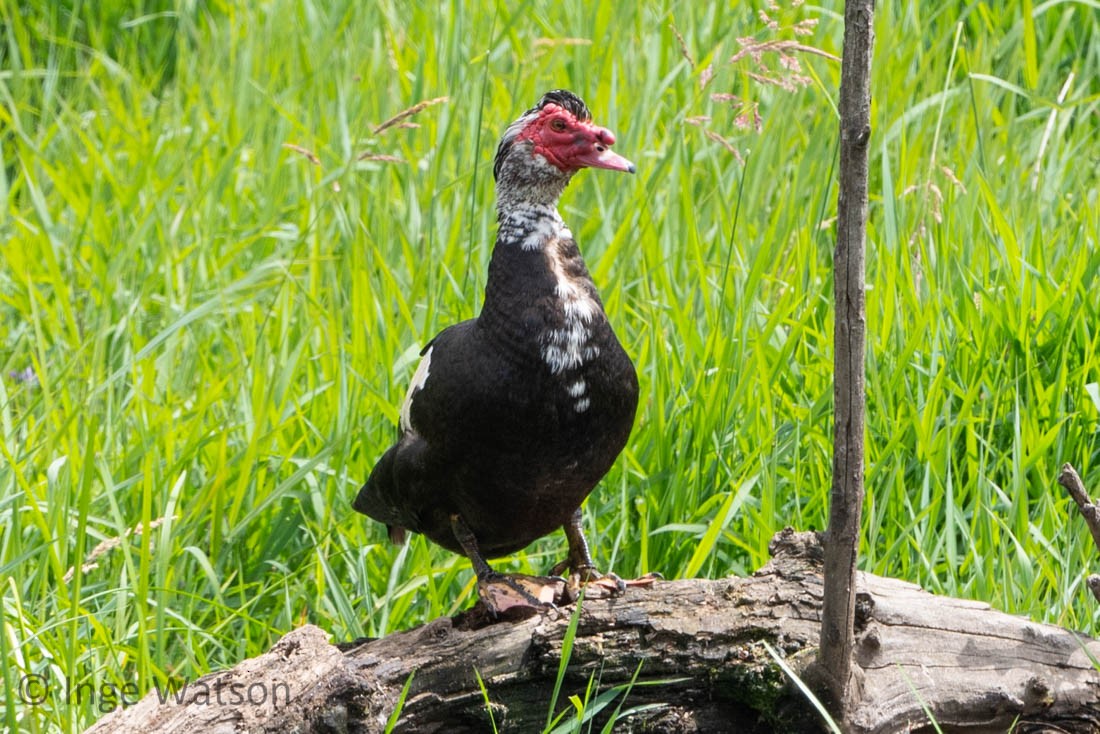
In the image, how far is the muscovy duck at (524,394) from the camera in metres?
3.01

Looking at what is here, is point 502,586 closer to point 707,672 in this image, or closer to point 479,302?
point 707,672

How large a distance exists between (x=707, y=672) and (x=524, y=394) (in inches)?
27.7

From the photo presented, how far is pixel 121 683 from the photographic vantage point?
324cm

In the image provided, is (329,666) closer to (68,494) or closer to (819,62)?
(68,494)

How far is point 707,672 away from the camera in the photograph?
278cm

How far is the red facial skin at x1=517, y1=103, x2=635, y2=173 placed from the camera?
3260 millimetres

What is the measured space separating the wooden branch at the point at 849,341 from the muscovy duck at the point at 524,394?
0.73 m

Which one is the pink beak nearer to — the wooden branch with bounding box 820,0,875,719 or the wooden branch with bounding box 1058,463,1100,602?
the wooden branch with bounding box 820,0,875,719

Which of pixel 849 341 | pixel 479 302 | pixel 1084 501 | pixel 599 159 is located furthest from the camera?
pixel 479 302

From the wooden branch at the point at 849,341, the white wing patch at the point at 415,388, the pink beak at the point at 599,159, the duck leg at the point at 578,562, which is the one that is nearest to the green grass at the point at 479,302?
the duck leg at the point at 578,562

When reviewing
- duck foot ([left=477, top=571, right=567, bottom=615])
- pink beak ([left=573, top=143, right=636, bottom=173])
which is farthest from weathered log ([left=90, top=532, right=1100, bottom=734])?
pink beak ([left=573, top=143, right=636, bottom=173])

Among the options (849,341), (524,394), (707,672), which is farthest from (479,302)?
(849,341)

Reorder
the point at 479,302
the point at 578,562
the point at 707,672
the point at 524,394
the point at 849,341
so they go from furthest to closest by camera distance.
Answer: the point at 479,302
the point at 578,562
the point at 524,394
the point at 707,672
the point at 849,341

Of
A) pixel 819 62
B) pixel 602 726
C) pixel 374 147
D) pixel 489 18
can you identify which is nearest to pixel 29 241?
pixel 374 147
